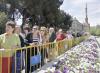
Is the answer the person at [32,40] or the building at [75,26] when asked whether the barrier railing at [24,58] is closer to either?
the person at [32,40]

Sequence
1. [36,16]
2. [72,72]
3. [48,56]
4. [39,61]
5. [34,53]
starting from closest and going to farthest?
1. [72,72]
2. [34,53]
3. [39,61]
4. [48,56]
5. [36,16]

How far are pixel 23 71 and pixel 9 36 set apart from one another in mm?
1222

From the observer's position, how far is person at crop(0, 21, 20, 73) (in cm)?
731

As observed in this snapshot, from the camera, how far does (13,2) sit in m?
48.8

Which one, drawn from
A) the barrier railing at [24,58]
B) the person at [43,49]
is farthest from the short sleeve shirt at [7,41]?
the person at [43,49]

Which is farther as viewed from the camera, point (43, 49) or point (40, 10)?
point (40, 10)

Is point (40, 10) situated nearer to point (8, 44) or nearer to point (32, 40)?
point (32, 40)

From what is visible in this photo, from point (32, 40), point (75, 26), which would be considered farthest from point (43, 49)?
point (75, 26)

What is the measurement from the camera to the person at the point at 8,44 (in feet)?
24.0

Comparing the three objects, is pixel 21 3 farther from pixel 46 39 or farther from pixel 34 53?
pixel 34 53

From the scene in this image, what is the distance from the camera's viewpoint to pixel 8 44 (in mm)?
7707

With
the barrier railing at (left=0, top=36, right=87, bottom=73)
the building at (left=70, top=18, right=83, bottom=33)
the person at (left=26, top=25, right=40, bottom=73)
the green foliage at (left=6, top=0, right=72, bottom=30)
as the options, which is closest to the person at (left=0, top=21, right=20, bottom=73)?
the barrier railing at (left=0, top=36, right=87, bottom=73)

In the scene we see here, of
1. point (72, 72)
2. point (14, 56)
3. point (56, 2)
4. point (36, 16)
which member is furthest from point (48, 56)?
point (56, 2)

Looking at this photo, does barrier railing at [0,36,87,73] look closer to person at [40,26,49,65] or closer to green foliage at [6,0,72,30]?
person at [40,26,49,65]
